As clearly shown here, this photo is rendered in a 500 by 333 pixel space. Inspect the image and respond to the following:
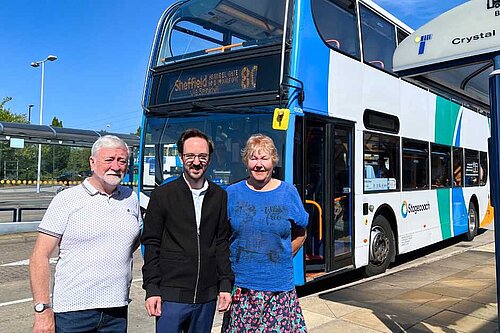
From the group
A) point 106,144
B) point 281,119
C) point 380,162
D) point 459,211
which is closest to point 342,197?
point 380,162

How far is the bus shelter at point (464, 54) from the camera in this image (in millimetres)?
3074

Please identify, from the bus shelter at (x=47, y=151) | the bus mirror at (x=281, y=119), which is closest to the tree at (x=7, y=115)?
the bus shelter at (x=47, y=151)

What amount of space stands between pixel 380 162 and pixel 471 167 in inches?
202

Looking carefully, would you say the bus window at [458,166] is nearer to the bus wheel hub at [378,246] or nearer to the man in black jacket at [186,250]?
the bus wheel hub at [378,246]

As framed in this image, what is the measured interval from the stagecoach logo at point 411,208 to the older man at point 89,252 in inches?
245

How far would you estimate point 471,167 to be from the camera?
35.8ft

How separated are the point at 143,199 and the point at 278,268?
3.97 meters

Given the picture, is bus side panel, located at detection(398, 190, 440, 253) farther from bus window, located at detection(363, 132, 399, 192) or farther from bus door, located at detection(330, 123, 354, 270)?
bus door, located at detection(330, 123, 354, 270)

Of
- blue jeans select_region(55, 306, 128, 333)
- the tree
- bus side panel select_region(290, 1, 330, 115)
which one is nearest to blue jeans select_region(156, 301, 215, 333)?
blue jeans select_region(55, 306, 128, 333)

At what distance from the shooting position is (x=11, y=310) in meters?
5.30

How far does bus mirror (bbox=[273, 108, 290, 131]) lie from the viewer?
5187 millimetres

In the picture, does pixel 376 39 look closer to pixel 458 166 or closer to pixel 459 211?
pixel 458 166

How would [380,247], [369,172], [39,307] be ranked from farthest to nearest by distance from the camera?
[380,247] < [369,172] < [39,307]

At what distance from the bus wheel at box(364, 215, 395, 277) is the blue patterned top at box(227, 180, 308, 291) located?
4.47 metres
